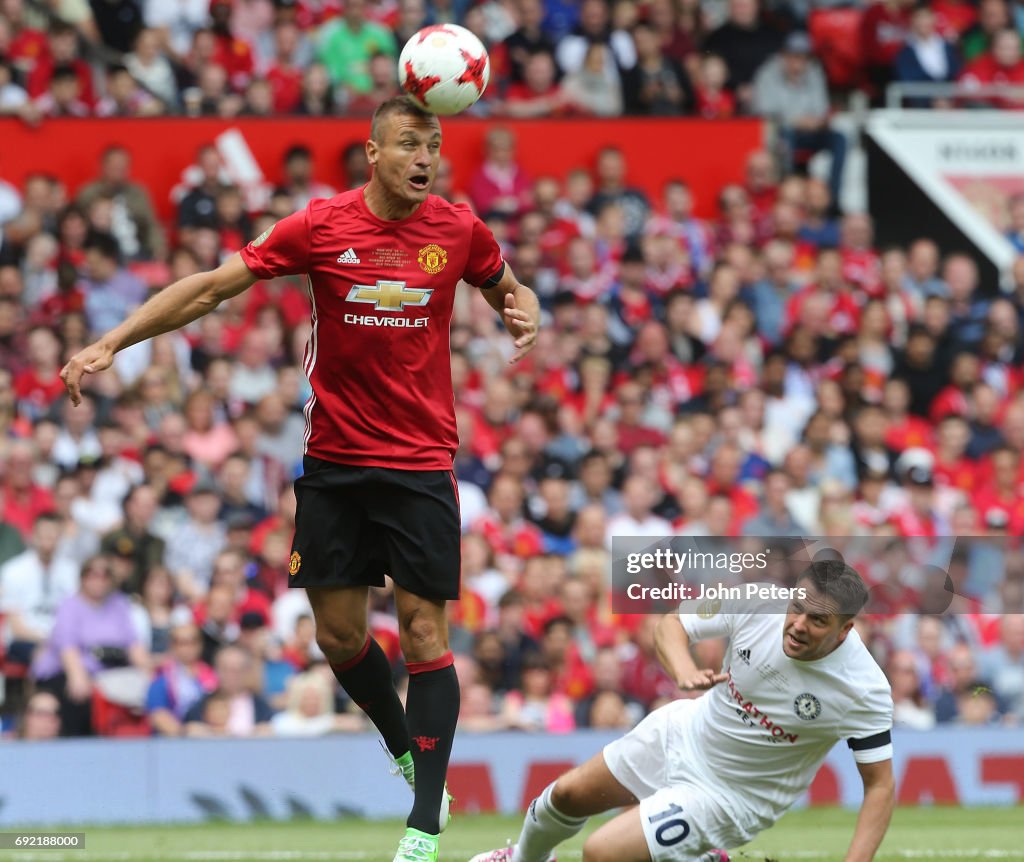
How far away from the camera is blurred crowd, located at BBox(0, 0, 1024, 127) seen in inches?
635

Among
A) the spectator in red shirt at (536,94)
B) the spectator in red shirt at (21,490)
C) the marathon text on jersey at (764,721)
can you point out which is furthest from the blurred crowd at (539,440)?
the marathon text on jersey at (764,721)

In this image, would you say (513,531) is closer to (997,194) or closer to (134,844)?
(134,844)

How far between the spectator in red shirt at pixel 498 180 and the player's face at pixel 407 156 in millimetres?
8761

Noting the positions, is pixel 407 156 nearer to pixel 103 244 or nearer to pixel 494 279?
pixel 494 279

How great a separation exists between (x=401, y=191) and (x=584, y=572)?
6267 mm

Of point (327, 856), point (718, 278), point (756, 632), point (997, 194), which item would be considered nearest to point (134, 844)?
point (327, 856)

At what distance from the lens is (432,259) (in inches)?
294

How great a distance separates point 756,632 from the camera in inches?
303

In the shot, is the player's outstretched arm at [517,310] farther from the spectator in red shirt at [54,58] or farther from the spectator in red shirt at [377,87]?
the spectator in red shirt at [54,58]

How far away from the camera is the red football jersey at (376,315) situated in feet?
24.2

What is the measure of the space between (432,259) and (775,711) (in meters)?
2.29

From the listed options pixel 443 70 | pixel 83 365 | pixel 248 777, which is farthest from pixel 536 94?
pixel 83 365

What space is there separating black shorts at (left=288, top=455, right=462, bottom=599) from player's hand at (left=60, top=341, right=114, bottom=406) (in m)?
1.05

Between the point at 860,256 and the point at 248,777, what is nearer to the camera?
the point at 248,777
